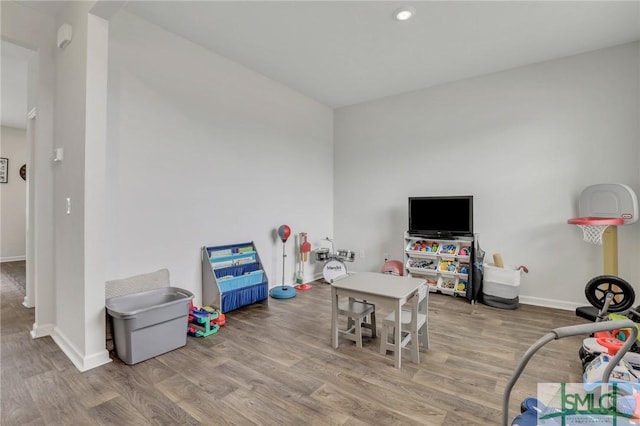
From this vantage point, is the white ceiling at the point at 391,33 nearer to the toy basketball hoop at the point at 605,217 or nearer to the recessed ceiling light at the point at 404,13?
the recessed ceiling light at the point at 404,13

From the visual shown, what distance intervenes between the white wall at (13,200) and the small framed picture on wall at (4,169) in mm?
46

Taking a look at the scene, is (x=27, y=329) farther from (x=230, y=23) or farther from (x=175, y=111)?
(x=230, y=23)

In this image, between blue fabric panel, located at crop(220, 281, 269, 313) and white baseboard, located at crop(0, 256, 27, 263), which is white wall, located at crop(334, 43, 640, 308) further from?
white baseboard, located at crop(0, 256, 27, 263)

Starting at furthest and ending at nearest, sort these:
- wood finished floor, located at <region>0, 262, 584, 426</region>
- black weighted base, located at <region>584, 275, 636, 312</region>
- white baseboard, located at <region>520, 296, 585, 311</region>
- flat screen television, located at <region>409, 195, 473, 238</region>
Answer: flat screen television, located at <region>409, 195, 473, 238</region>, white baseboard, located at <region>520, 296, 585, 311</region>, black weighted base, located at <region>584, 275, 636, 312</region>, wood finished floor, located at <region>0, 262, 584, 426</region>

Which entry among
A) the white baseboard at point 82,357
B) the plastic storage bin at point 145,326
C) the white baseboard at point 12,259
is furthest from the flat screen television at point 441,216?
the white baseboard at point 12,259

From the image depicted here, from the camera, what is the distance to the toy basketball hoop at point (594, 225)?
9.72 ft

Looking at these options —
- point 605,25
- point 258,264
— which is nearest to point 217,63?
point 258,264

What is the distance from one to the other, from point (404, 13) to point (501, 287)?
3141 mm

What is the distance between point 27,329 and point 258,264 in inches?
88.2

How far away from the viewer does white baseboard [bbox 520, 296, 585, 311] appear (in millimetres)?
3420

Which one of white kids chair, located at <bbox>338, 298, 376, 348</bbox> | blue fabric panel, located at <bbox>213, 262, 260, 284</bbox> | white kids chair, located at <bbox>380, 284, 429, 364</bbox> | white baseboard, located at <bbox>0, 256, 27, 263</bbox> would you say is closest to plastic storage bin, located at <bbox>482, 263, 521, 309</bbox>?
white kids chair, located at <bbox>380, 284, 429, 364</bbox>

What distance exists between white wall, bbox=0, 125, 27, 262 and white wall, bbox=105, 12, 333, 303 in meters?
5.34

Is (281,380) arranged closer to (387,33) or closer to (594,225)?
(387,33)

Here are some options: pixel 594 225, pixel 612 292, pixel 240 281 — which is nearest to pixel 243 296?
pixel 240 281
